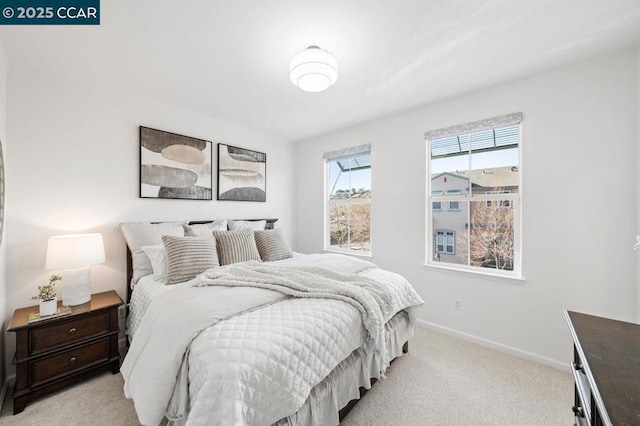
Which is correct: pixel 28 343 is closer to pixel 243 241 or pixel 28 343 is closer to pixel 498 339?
pixel 243 241

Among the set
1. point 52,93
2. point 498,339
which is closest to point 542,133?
point 498,339

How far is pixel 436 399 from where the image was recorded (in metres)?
1.83

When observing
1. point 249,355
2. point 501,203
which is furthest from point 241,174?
point 501,203

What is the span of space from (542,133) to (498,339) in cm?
193

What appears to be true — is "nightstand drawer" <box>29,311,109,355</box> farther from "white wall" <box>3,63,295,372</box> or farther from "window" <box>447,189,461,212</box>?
"window" <box>447,189,461,212</box>

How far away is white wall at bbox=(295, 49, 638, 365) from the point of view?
1.98 metres

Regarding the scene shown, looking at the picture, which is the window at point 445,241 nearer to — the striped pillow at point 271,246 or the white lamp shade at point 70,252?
the striped pillow at point 271,246

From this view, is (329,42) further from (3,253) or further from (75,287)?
(3,253)

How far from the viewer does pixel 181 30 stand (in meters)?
1.71

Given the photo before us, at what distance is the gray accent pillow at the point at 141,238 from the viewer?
7.83 ft

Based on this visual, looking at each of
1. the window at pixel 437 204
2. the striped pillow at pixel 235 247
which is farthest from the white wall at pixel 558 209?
the striped pillow at pixel 235 247

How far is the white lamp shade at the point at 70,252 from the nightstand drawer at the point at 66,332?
0.41 metres

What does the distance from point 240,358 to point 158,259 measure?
63.8 inches

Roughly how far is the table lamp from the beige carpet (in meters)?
0.69
